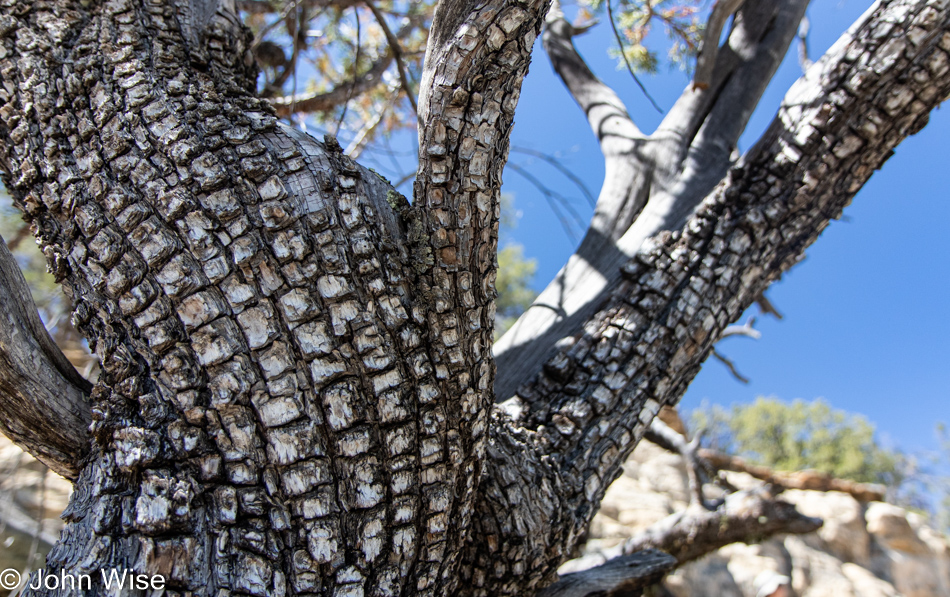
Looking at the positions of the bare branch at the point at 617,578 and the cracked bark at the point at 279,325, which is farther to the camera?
the bare branch at the point at 617,578

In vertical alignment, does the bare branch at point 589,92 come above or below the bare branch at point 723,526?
above

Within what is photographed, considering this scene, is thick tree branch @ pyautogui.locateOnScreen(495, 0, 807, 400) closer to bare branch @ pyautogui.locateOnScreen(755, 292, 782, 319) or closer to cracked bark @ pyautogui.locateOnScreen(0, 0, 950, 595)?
cracked bark @ pyautogui.locateOnScreen(0, 0, 950, 595)

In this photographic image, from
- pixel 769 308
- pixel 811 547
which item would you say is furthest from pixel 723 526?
pixel 811 547

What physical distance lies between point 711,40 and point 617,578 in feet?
5.63

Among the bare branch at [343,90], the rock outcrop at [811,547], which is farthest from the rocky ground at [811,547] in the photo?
the bare branch at [343,90]

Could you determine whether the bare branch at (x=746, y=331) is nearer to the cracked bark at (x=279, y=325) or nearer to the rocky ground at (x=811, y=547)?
the cracked bark at (x=279, y=325)

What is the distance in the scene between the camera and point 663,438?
328cm

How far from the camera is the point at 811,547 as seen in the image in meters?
7.62

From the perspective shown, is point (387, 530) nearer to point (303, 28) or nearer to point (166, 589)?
point (166, 589)

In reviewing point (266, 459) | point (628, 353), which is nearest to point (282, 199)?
point (266, 459)

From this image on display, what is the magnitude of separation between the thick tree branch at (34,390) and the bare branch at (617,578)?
1.13 meters

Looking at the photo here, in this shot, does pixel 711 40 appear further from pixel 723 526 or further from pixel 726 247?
pixel 723 526

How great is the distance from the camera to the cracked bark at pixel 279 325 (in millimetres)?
882

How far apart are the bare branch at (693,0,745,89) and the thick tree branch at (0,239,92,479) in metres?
1.99
